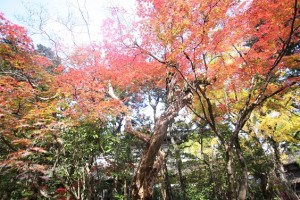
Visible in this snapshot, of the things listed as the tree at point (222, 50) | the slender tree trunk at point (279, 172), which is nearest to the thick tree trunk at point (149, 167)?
the tree at point (222, 50)

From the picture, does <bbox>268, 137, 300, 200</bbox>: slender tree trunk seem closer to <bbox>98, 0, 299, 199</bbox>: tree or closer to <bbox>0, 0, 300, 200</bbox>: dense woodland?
<bbox>0, 0, 300, 200</bbox>: dense woodland

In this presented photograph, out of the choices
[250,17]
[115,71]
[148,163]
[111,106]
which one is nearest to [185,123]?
[115,71]

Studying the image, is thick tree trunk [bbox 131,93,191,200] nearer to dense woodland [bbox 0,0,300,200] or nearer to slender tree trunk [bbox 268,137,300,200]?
dense woodland [bbox 0,0,300,200]

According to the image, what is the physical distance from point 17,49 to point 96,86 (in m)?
4.66

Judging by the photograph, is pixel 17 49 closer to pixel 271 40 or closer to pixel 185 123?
pixel 185 123

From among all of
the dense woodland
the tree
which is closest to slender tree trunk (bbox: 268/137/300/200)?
the dense woodland

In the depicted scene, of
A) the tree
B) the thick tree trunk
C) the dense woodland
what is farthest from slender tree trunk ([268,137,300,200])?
the thick tree trunk

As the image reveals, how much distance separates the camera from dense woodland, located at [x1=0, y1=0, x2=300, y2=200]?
6840 millimetres

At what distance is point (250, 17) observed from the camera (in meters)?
9.57

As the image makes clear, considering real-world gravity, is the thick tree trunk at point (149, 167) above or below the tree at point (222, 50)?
below

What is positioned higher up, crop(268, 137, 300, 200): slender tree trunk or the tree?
the tree

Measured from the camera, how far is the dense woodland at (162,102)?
22.4ft

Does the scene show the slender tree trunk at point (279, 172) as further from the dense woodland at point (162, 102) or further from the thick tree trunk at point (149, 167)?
the thick tree trunk at point (149, 167)

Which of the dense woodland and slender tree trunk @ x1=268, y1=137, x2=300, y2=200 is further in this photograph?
slender tree trunk @ x1=268, y1=137, x2=300, y2=200
